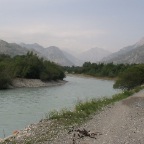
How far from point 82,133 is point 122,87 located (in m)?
51.5

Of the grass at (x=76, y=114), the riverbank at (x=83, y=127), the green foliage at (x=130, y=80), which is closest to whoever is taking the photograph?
the riverbank at (x=83, y=127)

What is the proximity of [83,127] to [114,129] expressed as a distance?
1769 millimetres

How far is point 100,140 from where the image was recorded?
1316 cm

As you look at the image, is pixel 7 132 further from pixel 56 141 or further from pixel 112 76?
pixel 112 76

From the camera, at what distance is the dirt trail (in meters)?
13.1

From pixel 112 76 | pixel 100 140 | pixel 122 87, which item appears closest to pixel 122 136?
pixel 100 140

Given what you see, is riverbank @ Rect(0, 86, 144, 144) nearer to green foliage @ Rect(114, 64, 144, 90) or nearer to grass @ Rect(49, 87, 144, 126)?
grass @ Rect(49, 87, 144, 126)

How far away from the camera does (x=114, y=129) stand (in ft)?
50.1

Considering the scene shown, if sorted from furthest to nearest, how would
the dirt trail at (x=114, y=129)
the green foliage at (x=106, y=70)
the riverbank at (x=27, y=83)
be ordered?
the green foliage at (x=106, y=70) < the riverbank at (x=27, y=83) < the dirt trail at (x=114, y=129)

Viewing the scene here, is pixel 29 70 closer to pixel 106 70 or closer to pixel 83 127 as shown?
pixel 106 70

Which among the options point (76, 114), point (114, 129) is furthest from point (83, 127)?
point (76, 114)

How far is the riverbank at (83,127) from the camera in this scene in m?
13.8

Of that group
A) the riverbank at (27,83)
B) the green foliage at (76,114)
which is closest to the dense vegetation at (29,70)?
the riverbank at (27,83)

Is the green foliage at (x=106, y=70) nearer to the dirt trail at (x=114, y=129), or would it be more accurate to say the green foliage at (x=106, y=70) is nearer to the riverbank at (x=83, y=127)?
the riverbank at (x=83, y=127)
